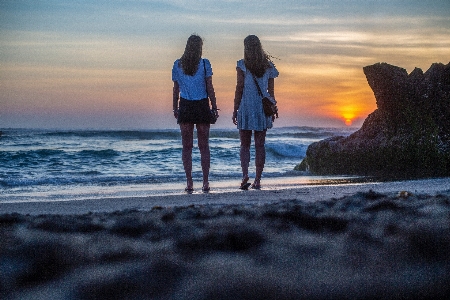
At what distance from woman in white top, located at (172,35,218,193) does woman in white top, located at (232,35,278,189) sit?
37cm

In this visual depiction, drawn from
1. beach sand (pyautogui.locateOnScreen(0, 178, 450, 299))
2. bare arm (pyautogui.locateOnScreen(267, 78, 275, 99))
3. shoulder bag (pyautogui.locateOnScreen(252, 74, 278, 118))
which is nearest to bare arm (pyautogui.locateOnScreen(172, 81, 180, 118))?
shoulder bag (pyautogui.locateOnScreen(252, 74, 278, 118))

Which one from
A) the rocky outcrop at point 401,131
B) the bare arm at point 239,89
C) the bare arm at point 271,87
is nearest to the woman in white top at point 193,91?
the bare arm at point 239,89

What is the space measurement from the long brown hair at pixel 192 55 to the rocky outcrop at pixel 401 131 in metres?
4.05

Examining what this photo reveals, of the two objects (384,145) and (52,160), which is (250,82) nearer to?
(384,145)

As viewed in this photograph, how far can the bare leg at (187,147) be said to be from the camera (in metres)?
5.59

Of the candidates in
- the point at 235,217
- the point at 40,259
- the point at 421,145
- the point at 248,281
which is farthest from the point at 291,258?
the point at 421,145

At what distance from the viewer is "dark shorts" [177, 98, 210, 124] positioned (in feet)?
18.0

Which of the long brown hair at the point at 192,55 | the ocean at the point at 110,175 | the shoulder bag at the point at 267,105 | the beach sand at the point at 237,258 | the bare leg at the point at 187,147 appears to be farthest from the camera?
the ocean at the point at 110,175

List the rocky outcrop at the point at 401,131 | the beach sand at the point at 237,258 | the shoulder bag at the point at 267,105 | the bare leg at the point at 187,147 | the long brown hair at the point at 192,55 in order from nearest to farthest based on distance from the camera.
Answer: the beach sand at the point at 237,258 < the long brown hair at the point at 192,55 < the bare leg at the point at 187,147 < the shoulder bag at the point at 267,105 < the rocky outcrop at the point at 401,131

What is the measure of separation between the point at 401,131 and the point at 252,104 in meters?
3.77

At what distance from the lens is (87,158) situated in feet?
43.0

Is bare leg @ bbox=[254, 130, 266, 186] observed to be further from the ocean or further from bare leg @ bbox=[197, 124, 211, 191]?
bare leg @ bbox=[197, 124, 211, 191]

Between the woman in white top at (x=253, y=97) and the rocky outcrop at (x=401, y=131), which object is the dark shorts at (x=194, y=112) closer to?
the woman in white top at (x=253, y=97)

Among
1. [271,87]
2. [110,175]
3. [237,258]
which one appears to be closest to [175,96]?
[271,87]
